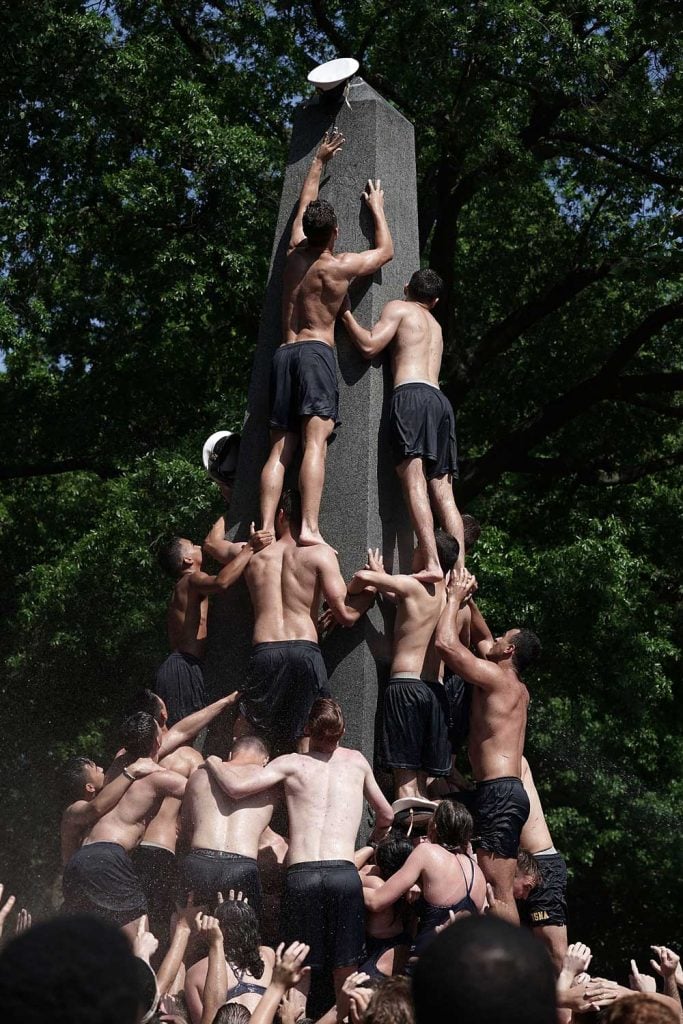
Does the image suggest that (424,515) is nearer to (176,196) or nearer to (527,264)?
(176,196)

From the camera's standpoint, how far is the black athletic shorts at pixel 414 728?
883 centimetres

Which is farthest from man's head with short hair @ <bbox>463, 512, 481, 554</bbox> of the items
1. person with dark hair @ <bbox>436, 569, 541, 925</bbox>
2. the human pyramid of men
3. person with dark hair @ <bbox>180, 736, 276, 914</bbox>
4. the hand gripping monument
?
person with dark hair @ <bbox>180, 736, 276, 914</bbox>

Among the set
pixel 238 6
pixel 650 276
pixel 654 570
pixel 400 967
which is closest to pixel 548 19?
pixel 650 276

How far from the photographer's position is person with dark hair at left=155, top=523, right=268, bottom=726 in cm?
932

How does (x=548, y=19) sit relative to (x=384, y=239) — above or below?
above

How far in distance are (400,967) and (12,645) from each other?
10.9 meters

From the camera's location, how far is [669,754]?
18.7 meters

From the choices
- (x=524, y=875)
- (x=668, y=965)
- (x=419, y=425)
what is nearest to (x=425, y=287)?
(x=419, y=425)

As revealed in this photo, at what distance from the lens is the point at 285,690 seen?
341 inches

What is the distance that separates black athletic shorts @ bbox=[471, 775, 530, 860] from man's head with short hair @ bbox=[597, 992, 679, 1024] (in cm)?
489

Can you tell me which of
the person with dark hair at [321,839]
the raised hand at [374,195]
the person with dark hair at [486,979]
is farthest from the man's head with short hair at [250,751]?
the person with dark hair at [486,979]

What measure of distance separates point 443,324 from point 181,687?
9240 mm

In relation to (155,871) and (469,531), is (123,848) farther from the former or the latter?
(469,531)

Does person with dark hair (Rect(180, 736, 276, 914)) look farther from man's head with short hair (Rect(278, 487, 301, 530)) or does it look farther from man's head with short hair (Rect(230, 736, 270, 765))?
A: man's head with short hair (Rect(278, 487, 301, 530))
